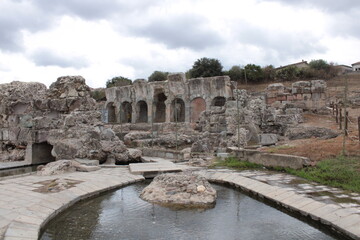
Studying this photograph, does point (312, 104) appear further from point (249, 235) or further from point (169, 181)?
point (249, 235)

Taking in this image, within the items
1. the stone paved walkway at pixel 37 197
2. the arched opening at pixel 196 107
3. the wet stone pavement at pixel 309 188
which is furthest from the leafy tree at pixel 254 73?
the stone paved walkway at pixel 37 197

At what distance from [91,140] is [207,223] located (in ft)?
22.6

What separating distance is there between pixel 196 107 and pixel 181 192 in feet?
84.4

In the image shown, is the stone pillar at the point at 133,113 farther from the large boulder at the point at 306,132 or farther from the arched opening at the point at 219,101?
the large boulder at the point at 306,132

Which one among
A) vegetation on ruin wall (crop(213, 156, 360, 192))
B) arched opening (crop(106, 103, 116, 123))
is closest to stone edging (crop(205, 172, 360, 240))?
vegetation on ruin wall (crop(213, 156, 360, 192))

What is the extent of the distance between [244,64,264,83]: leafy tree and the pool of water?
1484 inches

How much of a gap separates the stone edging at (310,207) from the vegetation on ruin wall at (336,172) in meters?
1.10

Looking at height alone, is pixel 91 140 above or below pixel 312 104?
below

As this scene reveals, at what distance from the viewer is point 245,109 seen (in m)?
15.0

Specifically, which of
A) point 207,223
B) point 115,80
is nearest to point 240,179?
point 207,223

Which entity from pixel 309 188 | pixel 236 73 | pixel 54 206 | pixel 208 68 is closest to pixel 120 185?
pixel 54 206

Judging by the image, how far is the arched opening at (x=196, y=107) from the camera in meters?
31.3

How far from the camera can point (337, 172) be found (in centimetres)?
675

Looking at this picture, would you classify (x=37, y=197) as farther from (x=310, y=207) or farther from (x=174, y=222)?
(x=310, y=207)
